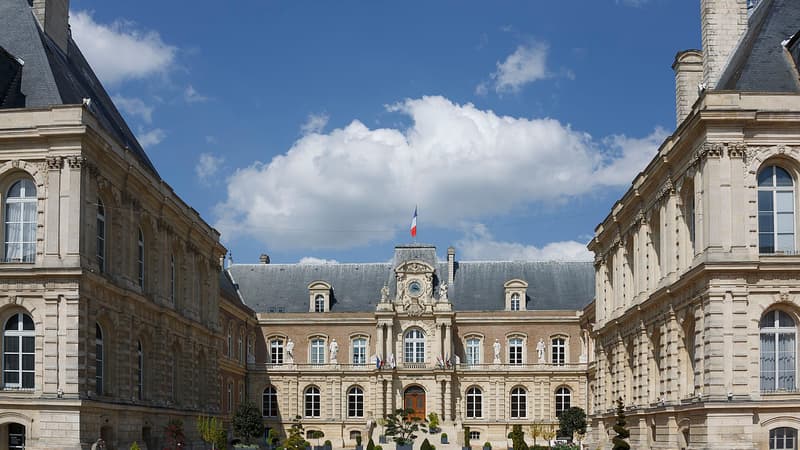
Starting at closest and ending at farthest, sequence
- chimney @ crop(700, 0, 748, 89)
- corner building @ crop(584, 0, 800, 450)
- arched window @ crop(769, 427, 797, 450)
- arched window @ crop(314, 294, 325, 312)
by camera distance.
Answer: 1. corner building @ crop(584, 0, 800, 450)
2. arched window @ crop(769, 427, 797, 450)
3. chimney @ crop(700, 0, 748, 89)
4. arched window @ crop(314, 294, 325, 312)

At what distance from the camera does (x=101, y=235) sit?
32.9 m

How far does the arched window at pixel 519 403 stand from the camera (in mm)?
65250

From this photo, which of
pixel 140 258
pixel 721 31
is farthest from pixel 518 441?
pixel 721 31

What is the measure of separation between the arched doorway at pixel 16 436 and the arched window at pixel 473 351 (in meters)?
39.8

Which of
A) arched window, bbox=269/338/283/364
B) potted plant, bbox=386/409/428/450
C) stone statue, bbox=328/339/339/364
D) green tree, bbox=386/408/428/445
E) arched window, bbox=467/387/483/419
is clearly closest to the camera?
potted plant, bbox=386/409/428/450

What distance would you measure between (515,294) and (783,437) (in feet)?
130

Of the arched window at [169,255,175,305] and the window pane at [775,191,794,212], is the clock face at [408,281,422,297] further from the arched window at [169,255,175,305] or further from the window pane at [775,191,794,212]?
the window pane at [775,191,794,212]

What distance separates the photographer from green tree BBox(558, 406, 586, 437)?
5712 centimetres

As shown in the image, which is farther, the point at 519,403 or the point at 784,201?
the point at 519,403

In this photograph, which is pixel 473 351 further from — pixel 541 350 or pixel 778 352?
pixel 778 352

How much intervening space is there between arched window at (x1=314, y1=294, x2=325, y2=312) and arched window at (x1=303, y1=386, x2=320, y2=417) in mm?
5089

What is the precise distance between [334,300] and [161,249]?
30.3 metres

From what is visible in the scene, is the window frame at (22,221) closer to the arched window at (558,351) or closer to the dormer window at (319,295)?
the dormer window at (319,295)

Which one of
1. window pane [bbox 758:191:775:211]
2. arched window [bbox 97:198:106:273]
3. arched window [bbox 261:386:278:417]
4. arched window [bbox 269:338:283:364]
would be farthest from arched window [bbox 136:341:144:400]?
arched window [bbox 269:338:283:364]
